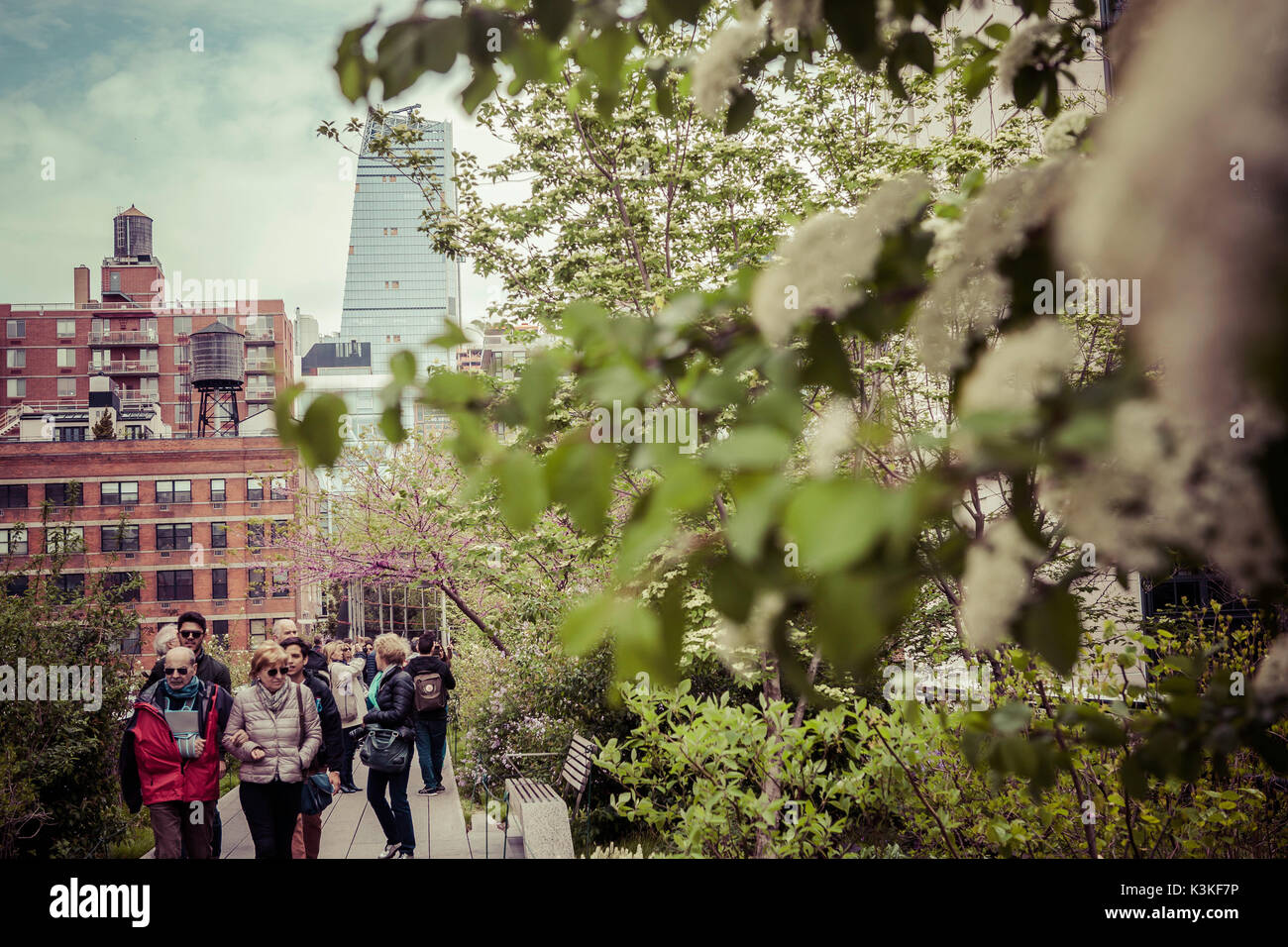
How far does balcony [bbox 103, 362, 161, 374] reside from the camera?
4994 cm

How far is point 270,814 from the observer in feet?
15.4

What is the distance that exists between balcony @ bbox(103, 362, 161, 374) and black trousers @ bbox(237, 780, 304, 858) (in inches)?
2172

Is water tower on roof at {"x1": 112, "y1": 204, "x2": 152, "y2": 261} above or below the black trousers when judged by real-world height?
above

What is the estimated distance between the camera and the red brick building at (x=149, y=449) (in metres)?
25.1

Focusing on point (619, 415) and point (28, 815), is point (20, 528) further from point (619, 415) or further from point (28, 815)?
point (619, 415)

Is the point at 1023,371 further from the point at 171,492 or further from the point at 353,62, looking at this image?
the point at 171,492

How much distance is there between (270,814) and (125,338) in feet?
182

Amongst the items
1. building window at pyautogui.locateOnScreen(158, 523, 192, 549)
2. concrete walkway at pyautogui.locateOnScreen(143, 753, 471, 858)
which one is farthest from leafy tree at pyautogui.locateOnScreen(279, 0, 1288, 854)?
building window at pyautogui.locateOnScreen(158, 523, 192, 549)

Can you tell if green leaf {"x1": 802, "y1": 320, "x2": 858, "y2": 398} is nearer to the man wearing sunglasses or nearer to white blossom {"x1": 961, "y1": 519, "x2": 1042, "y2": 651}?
white blossom {"x1": 961, "y1": 519, "x2": 1042, "y2": 651}

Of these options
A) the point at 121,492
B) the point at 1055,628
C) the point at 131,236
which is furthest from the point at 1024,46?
the point at 131,236

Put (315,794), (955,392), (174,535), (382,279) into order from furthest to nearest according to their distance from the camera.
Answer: (382,279)
(174,535)
(315,794)
(955,392)

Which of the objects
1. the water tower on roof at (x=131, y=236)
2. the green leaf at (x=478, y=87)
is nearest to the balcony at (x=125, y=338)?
the water tower on roof at (x=131, y=236)
